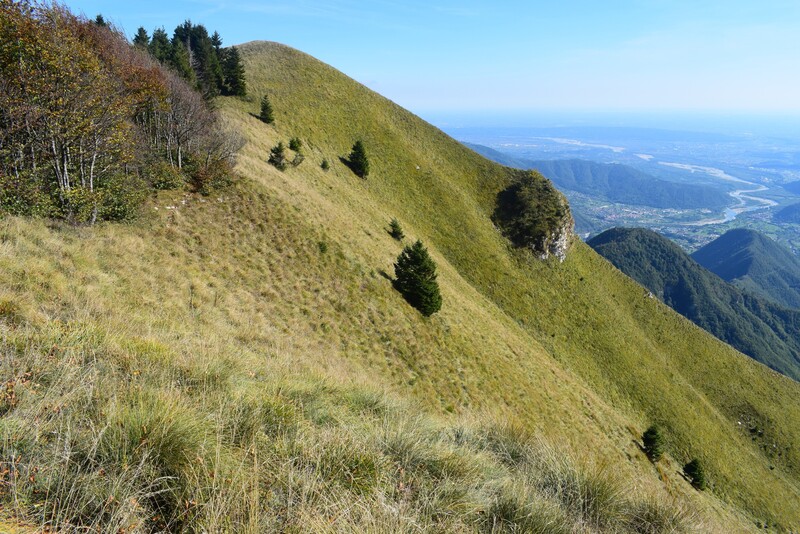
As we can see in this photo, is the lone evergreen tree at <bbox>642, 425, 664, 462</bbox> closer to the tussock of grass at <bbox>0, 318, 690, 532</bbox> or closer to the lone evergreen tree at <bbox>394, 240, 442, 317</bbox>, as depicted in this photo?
the lone evergreen tree at <bbox>394, 240, 442, 317</bbox>

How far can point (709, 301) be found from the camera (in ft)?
415

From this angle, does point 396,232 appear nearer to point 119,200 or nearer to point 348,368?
point 348,368

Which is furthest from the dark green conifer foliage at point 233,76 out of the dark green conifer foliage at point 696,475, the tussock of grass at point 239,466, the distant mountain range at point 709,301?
the distant mountain range at point 709,301

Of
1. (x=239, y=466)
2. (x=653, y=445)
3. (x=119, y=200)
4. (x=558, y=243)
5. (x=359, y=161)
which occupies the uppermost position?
(x=359, y=161)

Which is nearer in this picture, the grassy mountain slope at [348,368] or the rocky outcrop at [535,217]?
the grassy mountain slope at [348,368]

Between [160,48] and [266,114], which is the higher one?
[160,48]

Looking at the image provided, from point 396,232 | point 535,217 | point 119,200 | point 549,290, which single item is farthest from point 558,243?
point 119,200

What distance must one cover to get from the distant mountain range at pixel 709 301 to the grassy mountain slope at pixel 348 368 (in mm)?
86172

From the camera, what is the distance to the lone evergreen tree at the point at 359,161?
41.6 m

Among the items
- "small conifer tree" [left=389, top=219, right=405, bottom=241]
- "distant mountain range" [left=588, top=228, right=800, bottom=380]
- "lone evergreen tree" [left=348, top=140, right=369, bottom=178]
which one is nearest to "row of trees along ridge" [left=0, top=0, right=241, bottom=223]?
"small conifer tree" [left=389, top=219, right=405, bottom=241]

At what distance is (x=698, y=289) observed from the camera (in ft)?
431

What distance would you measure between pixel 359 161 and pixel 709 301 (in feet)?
479

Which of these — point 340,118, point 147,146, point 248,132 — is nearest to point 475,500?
point 147,146

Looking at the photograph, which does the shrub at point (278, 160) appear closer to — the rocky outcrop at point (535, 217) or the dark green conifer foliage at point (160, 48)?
the dark green conifer foliage at point (160, 48)
